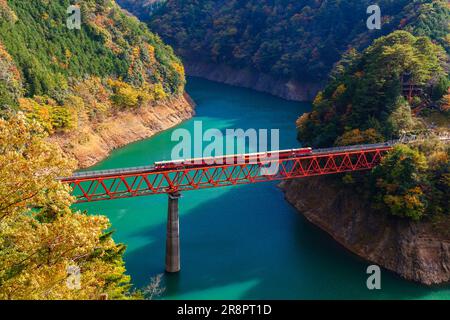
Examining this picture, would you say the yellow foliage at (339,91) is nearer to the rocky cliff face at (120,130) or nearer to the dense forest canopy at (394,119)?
the dense forest canopy at (394,119)

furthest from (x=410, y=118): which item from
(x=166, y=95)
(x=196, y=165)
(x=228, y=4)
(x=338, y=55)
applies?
(x=228, y=4)

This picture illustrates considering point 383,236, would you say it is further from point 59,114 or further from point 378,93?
point 59,114

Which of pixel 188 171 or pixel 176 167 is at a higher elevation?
pixel 176 167

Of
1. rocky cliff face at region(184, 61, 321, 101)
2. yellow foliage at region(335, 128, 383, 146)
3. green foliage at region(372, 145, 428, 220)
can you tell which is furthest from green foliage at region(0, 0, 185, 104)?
green foliage at region(372, 145, 428, 220)

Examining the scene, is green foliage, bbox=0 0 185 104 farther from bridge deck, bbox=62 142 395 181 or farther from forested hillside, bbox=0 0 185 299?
bridge deck, bbox=62 142 395 181

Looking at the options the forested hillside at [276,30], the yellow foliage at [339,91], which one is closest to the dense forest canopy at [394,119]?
the yellow foliage at [339,91]

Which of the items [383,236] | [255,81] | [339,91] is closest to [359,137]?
[339,91]
